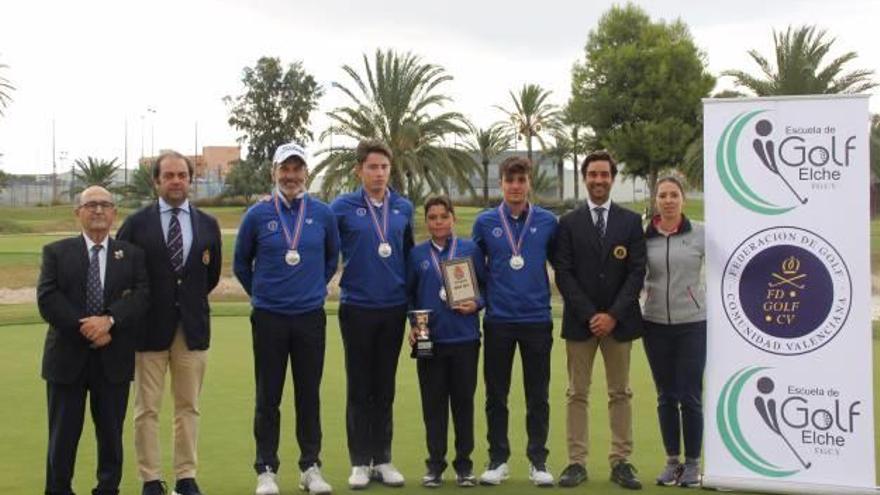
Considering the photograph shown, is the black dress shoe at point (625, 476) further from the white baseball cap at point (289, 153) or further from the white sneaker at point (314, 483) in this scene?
the white baseball cap at point (289, 153)

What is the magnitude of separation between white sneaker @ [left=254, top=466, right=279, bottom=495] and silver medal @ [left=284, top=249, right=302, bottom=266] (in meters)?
1.15

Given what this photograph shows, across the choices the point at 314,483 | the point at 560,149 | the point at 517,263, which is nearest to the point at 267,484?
the point at 314,483

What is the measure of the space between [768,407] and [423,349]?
1.99 m

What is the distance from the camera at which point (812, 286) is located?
19.7 ft

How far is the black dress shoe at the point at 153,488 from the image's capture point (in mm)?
5770

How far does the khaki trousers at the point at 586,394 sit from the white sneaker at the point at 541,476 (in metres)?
0.24

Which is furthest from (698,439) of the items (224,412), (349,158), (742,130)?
(349,158)

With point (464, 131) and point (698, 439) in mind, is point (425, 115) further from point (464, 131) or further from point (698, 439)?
point (698, 439)

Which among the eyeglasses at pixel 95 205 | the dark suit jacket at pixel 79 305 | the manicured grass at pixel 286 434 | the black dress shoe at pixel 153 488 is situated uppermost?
the eyeglasses at pixel 95 205

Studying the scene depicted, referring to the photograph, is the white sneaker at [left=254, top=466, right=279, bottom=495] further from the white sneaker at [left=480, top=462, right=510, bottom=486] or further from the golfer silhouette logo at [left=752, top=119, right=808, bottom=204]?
the golfer silhouette logo at [left=752, top=119, right=808, bottom=204]

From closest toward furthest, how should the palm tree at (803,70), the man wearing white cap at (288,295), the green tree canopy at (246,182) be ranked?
1. the man wearing white cap at (288,295)
2. the palm tree at (803,70)
3. the green tree canopy at (246,182)


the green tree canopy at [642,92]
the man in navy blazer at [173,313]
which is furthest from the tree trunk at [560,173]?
the man in navy blazer at [173,313]

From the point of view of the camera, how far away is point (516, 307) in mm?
6242

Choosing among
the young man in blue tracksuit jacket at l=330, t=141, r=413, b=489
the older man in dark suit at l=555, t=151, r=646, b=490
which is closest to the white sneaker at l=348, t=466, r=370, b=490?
the young man in blue tracksuit jacket at l=330, t=141, r=413, b=489
